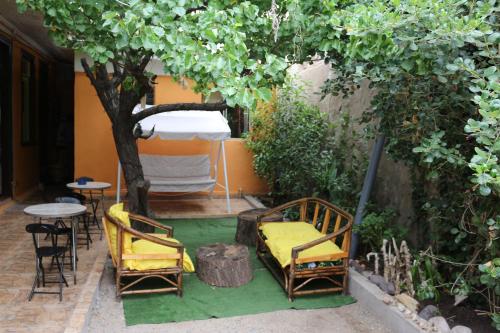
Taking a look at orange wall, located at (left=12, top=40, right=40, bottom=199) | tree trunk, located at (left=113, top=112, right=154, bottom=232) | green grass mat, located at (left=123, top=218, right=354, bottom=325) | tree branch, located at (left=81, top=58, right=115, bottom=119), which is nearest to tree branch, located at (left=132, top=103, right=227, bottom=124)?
tree trunk, located at (left=113, top=112, right=154, bottom=232)

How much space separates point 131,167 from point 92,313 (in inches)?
92.8

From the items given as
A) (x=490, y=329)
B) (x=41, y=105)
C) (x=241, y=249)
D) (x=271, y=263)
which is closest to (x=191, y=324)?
(x=241, y=249)

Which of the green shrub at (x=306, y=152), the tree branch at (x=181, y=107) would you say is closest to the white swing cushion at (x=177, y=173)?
the green shrub at (x=306, y=152)

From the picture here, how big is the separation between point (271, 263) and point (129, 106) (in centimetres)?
287

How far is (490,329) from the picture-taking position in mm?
3664

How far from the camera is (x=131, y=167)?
5.90 meters

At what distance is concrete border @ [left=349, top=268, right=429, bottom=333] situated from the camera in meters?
A: 3.81

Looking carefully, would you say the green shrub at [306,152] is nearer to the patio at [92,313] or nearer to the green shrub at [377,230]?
the green shrub at [377,230]

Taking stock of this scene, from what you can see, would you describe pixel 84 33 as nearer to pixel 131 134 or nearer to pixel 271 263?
pixel 131 134

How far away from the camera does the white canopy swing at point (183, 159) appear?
8078mm

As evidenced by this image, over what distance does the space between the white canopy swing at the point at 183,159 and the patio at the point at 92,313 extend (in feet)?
9.70

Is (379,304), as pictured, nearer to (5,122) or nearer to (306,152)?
(306,152)

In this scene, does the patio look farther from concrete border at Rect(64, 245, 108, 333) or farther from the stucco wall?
the stucco wall

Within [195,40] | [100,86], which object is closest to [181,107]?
[100,86]
